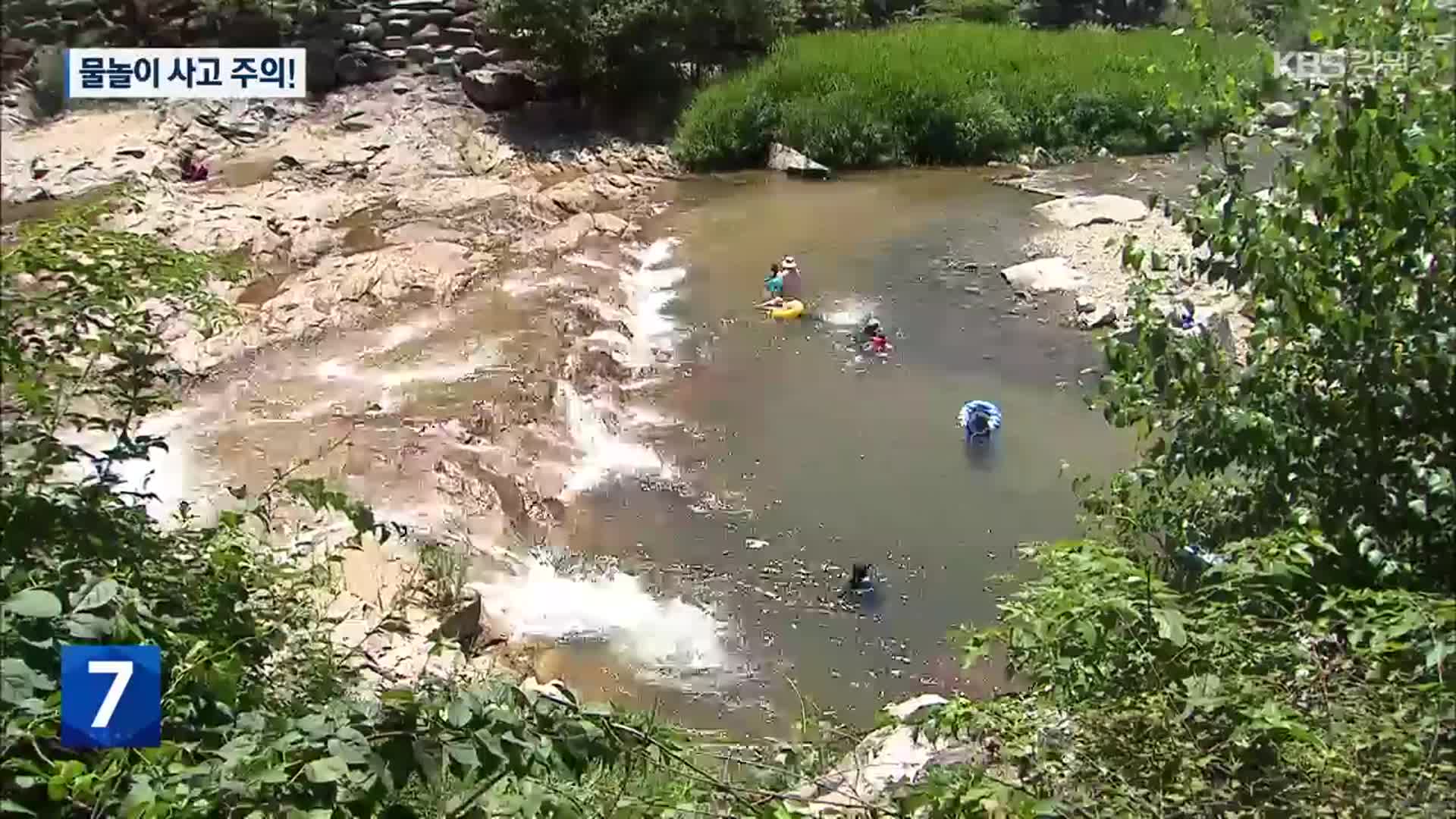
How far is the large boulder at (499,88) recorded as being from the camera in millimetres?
16734

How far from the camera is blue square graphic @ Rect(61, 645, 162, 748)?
91.0 inches

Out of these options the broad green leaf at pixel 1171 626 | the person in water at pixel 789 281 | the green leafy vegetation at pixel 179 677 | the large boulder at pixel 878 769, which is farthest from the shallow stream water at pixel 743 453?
the green leafy vegetation at pixel 179 677

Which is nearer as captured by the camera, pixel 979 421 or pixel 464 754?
pixel 464 754

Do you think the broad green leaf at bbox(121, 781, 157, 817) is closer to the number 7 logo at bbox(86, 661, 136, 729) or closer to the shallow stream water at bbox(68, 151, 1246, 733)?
the number 7 logo at bbox(86, 661, 136, 729)

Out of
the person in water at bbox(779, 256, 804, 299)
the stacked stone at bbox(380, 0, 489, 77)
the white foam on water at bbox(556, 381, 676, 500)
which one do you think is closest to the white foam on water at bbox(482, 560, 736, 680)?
the white foam on water at bbox(556, 381, 676, 500)

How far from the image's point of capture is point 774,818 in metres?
2.67

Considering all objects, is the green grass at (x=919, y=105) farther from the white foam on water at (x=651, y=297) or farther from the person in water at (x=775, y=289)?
the person in water at (x=775, y=289)

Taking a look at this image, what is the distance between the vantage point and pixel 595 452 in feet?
27.7

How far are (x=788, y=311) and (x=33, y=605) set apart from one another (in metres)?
8.84

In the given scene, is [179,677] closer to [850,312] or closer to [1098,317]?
[850,312]

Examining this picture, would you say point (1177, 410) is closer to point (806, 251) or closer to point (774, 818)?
point (774, 818)

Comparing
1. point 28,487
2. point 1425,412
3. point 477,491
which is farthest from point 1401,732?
point 477,491

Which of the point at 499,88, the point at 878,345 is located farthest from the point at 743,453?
the point at 499,88

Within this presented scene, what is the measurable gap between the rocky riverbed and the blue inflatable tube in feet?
7.52
